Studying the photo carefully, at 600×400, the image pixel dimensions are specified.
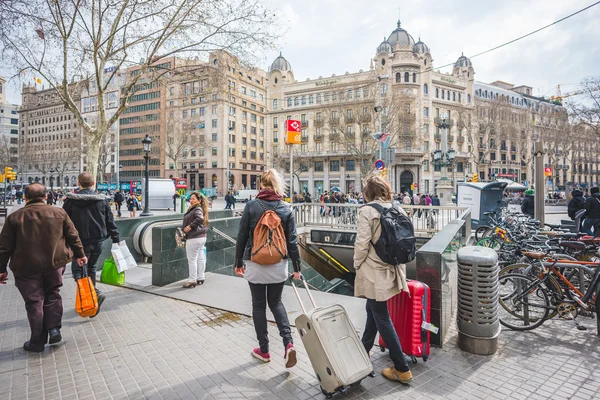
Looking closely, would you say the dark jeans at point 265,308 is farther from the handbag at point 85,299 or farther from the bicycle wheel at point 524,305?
the bicycle wheel at point 524,305

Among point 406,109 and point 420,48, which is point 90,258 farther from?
point 420,48

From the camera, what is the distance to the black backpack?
121 inches

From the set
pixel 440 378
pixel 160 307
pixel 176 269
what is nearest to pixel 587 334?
pixel 440 378

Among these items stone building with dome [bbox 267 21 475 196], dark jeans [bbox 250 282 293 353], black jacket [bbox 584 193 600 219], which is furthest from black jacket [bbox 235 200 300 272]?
stone building with dome [bbox 267 21 475 196]

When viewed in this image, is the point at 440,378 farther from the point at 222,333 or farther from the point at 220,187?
the point at 220,187

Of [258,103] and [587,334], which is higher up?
[258,103]

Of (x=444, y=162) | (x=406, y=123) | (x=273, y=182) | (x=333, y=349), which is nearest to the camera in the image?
(x=333, y=349)

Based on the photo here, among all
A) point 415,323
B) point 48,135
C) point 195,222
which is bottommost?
point 415,323

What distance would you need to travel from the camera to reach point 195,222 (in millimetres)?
6090

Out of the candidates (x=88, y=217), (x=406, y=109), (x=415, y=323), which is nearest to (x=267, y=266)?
(x=415, y=323)

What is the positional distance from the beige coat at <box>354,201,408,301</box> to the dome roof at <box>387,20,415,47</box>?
59207mm

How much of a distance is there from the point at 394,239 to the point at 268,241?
1.12m

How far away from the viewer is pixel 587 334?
14.7 feet

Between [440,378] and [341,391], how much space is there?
3.37 feet
